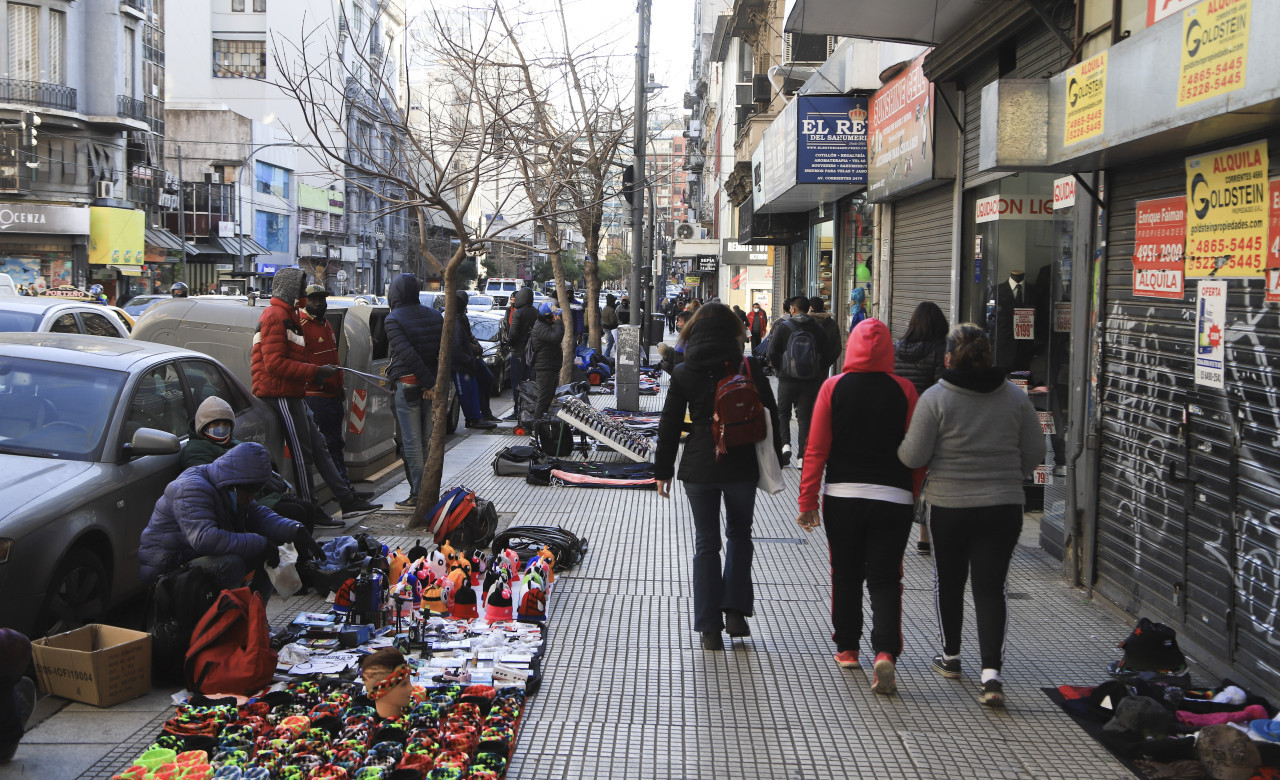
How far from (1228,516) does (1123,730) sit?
136 cm

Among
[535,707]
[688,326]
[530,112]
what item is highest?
[530,112]

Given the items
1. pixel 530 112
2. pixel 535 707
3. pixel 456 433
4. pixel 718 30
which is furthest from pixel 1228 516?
pixel 718 30

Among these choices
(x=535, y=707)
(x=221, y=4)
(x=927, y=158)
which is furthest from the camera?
(x=221, y=4)

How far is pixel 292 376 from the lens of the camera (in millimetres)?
8664

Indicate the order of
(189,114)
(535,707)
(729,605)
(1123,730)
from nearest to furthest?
(1123,730), (535,707), (729,605), (189,114)

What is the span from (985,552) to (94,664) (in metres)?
4.01

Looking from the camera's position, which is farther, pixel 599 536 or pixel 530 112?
pixel 530 112

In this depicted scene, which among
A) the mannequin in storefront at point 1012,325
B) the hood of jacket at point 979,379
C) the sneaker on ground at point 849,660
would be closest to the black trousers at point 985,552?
the hood of jacket at point 979,379

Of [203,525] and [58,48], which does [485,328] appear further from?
[58,48]

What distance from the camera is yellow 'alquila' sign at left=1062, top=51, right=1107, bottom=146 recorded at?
235 inches

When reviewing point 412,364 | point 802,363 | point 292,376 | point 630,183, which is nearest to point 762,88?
point 630,183

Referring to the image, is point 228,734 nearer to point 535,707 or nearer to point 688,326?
point 535,707

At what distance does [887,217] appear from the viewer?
14.4 meters

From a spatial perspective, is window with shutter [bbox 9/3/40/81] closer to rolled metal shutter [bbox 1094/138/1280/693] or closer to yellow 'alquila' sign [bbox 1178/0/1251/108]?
rolled metal shutter [bbox 1094/138/1280/693]
